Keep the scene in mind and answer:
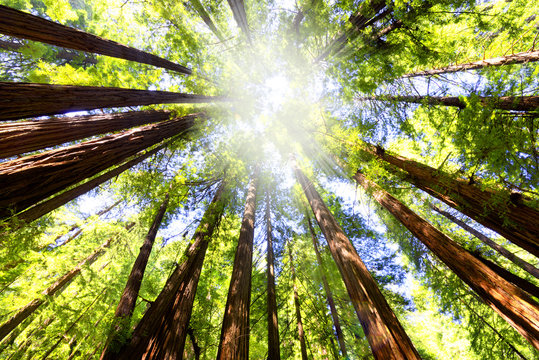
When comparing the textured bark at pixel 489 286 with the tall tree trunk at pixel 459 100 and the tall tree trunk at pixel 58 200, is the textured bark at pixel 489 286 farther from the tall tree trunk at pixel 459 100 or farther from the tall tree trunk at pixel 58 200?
the tall tree trunk at pixel 58 200

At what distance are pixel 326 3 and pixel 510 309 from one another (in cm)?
698

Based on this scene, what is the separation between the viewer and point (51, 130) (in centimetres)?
199

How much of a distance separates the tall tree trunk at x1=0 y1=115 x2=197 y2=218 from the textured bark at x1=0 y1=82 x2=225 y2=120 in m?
0.54

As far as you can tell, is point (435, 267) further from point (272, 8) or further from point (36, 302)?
point (36, 302)

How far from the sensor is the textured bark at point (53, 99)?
6.12 feet

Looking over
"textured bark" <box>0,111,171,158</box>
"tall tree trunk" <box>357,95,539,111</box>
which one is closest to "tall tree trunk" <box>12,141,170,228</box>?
"textured bark" <box>0,111,171,158</box>

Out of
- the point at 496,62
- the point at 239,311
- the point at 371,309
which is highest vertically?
the point at 496,62

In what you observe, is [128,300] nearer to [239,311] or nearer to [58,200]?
[58,200]

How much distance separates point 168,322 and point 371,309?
280 centimetres

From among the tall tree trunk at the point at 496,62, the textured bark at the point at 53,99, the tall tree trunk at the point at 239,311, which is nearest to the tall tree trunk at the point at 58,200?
the textured bark at the point at 53,99

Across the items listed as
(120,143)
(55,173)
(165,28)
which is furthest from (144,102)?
(165,28)

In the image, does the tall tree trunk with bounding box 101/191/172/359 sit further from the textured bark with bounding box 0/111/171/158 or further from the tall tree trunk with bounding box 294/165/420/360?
the tall tree trunk with bounding box 294/165/420/360

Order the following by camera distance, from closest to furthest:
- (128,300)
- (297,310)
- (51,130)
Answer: (51,130) < (128,300) < (297,310)

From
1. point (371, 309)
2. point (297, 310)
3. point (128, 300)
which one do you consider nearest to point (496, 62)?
point (371, 309)
